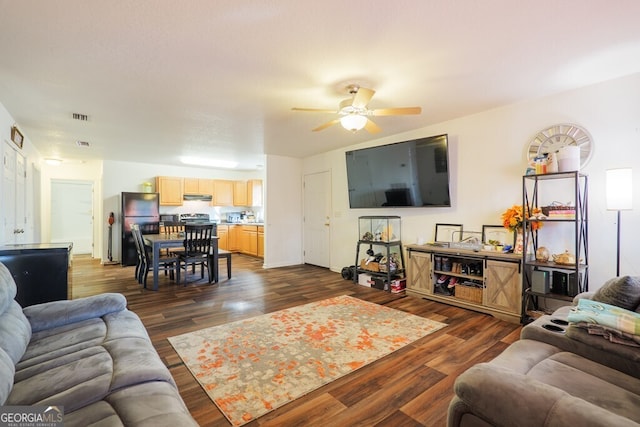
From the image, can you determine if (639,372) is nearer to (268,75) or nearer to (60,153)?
(268,75)

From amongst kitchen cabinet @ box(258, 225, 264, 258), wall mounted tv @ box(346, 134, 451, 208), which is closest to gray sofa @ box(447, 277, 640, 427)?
wall mounted tv @ box(346, 134, 451, 208)

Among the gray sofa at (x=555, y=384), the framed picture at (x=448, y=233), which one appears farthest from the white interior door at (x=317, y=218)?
the gray sofa at (x=555, y=384)

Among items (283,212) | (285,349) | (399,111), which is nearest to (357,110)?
(399,111)

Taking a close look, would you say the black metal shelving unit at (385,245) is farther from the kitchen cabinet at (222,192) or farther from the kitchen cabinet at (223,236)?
the kitchen cabinet at (222,192)

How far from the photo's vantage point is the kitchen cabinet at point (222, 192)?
27.8ft

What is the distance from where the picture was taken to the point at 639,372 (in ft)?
4.68

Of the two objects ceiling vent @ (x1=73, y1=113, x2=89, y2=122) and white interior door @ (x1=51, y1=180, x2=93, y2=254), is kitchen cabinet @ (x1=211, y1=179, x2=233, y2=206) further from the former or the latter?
ceiling vent @ (x1=73, y1=113, x2=89, y2=122)

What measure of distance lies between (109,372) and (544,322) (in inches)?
97.3

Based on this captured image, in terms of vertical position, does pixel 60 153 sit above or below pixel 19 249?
above

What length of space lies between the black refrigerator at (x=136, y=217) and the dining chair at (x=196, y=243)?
2.51 metres

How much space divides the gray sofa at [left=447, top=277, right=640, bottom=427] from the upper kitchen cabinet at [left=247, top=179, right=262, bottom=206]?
774 centimetres

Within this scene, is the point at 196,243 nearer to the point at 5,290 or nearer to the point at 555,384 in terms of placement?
the point at 5,290

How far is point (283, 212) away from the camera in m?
6.51

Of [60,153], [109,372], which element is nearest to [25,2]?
[109,372]
